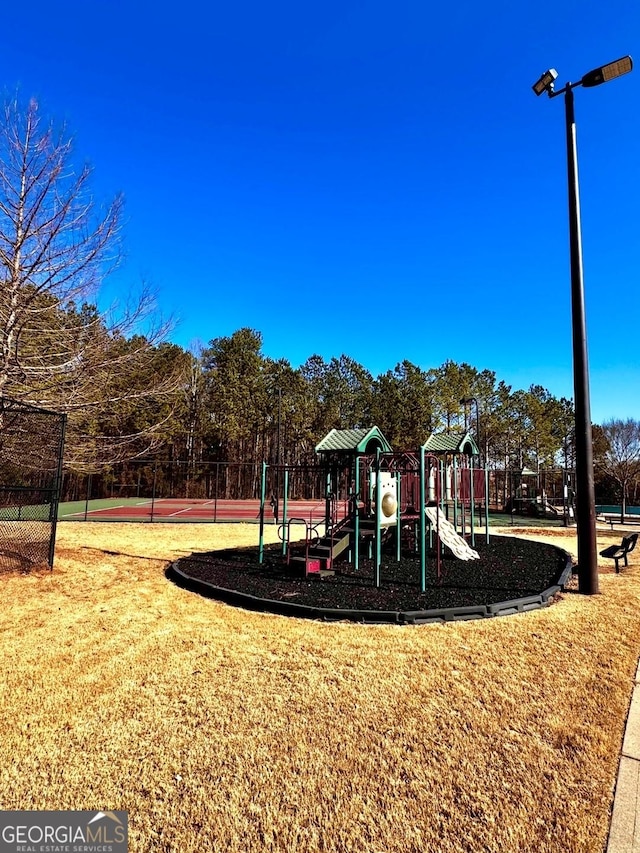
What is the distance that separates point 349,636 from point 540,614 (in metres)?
2.92

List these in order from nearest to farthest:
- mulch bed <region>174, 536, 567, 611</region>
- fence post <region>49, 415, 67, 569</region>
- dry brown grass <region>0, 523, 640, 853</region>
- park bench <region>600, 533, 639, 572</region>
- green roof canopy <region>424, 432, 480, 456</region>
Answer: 1. dry brown grass <region>0, 523, 640, 853</region>
2. mulch bed <region>174, 536, 567, 611</region>
3. fence post <region>49, 415, 67, 569</region>
4. park bench <region>600, 533, 639, 572</region>
5. green roof canopy <region>424, 432, 480, 456</region>

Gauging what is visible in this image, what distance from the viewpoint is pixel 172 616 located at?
607 cm

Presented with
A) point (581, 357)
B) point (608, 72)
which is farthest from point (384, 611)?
point (608, 72)

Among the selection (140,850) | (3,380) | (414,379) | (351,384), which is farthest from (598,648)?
(351,384)

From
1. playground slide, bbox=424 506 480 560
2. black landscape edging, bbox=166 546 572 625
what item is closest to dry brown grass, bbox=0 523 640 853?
Answer: black landscape edging, bbox=166 546 572 625

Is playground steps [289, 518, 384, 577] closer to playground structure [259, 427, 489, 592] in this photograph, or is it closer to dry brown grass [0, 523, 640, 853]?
playground structure [259, 427, 489, 592]

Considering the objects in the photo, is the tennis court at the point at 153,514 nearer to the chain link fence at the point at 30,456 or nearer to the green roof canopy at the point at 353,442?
the green roof canopy at the point at 353,442

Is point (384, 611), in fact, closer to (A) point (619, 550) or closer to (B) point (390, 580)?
(B) point (390, 580)

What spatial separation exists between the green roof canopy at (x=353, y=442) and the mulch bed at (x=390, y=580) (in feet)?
7.74

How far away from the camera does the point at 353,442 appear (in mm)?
9531

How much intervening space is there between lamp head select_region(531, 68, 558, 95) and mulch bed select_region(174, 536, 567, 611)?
8.31m

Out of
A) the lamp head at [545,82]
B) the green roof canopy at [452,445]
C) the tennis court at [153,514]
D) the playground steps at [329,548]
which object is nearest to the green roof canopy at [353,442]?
the playground steps at [329,548]

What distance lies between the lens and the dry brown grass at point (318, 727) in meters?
2.39

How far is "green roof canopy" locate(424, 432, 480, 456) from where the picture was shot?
1271cm
